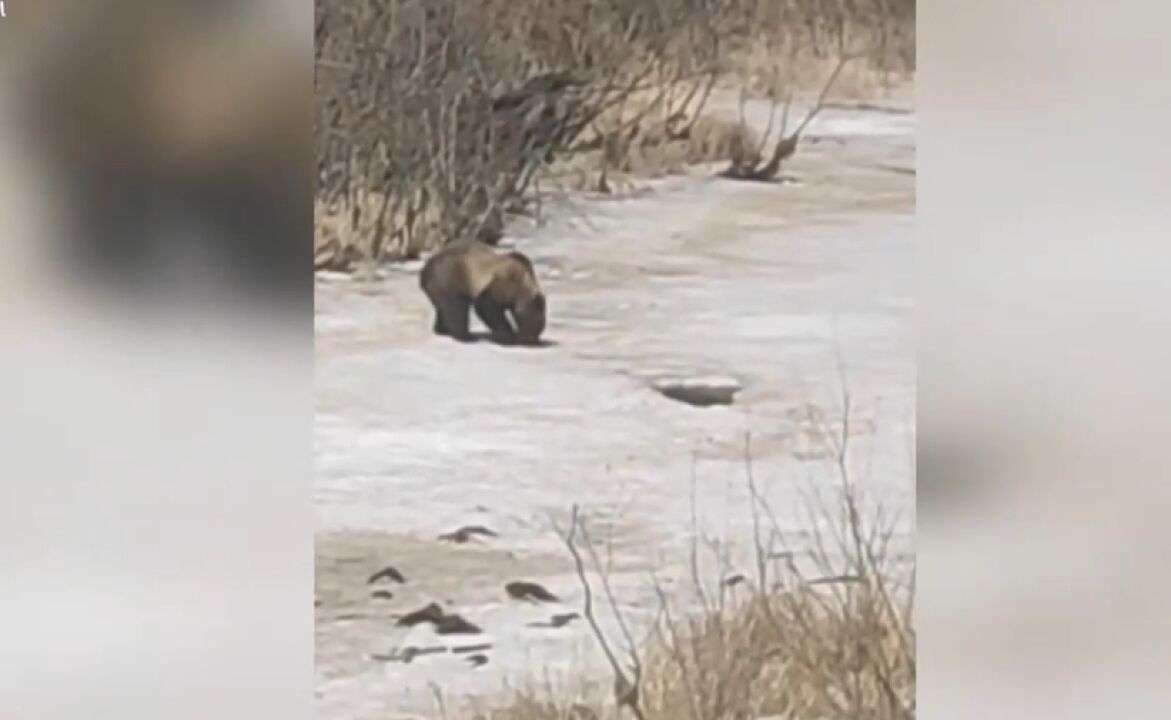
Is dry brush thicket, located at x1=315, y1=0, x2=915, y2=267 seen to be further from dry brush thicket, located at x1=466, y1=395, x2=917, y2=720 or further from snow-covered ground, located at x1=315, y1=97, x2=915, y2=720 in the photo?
dry brush thicket, located at x1=466, y1=395, x2=917, y2=720

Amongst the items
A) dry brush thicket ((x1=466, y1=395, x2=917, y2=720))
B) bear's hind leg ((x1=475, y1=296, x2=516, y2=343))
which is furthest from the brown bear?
dry brush thicket ((x1=466, y1=395, x2=917, y2=720))

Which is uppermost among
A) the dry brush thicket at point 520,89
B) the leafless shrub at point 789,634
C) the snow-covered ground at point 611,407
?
the dry brush thicket at point 520,89

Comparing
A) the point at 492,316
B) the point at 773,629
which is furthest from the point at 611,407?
the point at 773,629

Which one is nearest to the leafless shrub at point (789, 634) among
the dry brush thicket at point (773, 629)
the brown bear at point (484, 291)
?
the dry brush thicket at point (773, 629)

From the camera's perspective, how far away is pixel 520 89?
56.6 inches

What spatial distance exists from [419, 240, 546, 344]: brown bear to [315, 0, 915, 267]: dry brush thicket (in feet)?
0.07

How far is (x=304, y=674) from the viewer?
141 cm

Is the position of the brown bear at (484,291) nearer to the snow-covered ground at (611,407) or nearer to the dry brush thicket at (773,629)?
the snow-covered ground at (611,407)

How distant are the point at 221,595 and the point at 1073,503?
77 cm

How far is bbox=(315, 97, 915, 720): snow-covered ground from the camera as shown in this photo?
141cm

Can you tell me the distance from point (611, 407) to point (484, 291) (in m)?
0.15

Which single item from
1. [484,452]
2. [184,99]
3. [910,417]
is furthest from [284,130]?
[910,417]

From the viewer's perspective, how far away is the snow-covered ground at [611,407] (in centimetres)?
141

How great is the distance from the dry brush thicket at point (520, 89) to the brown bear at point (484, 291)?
21 mm
